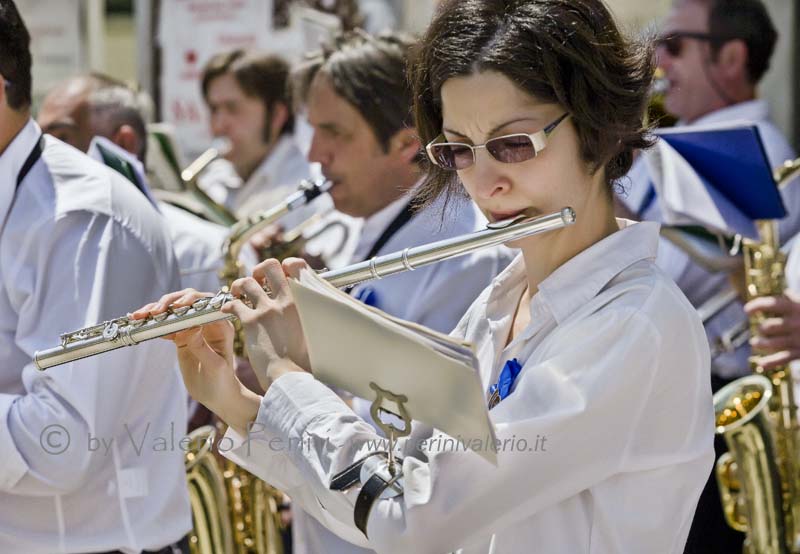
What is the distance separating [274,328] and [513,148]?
1.66ft

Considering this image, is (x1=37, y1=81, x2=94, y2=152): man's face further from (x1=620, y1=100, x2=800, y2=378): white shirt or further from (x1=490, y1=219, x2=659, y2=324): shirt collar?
(x1=490, y1=219, x2=659, y2=324): shirt collar

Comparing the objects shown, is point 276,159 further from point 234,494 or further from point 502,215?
point 502,215

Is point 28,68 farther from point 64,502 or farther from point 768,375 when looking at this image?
point 768,375

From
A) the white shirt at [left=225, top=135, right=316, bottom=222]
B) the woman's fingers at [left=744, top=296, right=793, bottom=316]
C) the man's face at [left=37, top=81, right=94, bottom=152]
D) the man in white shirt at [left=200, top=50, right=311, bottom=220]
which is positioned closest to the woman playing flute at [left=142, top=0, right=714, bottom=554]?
the woman's fingers at [left=744, top=296, right=793, bottom=316]

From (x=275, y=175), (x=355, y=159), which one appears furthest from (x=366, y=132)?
(x=275, y=175)

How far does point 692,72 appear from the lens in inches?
207

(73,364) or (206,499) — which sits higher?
(73,364)

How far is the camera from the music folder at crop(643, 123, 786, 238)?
3.82 metres

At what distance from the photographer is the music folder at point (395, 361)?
191cm

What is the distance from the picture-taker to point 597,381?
6.51ft

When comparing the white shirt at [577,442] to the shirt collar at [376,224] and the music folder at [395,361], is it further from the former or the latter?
the shirt collar at [376,224]

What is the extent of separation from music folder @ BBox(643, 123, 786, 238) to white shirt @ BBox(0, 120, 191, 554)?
66.7 inches

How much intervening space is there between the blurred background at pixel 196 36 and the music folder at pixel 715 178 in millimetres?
2370

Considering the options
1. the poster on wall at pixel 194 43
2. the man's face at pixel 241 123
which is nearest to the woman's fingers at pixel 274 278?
the man's face at pixel 241 123
